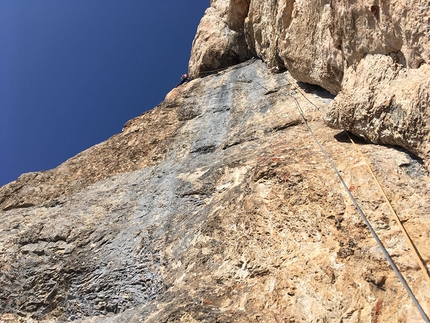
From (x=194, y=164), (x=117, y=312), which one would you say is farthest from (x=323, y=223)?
(x=194, y=164)

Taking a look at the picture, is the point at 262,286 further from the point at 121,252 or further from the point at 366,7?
the point at 366,7

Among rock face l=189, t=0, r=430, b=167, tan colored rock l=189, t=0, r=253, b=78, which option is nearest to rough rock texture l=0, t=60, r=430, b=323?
rock face l=189, t=0, r=430, b=167

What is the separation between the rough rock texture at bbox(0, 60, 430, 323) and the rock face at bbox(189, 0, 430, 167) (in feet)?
1.34

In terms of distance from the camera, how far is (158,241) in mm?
5547

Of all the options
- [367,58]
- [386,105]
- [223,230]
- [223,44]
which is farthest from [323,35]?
[223,44]

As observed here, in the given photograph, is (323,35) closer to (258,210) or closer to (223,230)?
(258,210)

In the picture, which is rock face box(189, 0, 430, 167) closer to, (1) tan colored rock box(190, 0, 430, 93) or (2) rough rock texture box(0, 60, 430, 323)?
(1) tan colored rock box(190, 0, 430, 93)

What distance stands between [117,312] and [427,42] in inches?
203

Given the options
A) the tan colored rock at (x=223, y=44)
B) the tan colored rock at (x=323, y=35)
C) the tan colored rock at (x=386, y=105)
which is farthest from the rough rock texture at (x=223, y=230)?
the tan colored rock at (x=223, y=44)

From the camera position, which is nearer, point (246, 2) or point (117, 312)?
point (117, 312)

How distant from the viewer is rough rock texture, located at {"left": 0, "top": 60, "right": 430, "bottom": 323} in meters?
3.60

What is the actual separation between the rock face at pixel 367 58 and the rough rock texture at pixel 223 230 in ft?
1.34

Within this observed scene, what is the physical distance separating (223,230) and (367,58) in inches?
136

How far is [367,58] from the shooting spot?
5.54 metres
